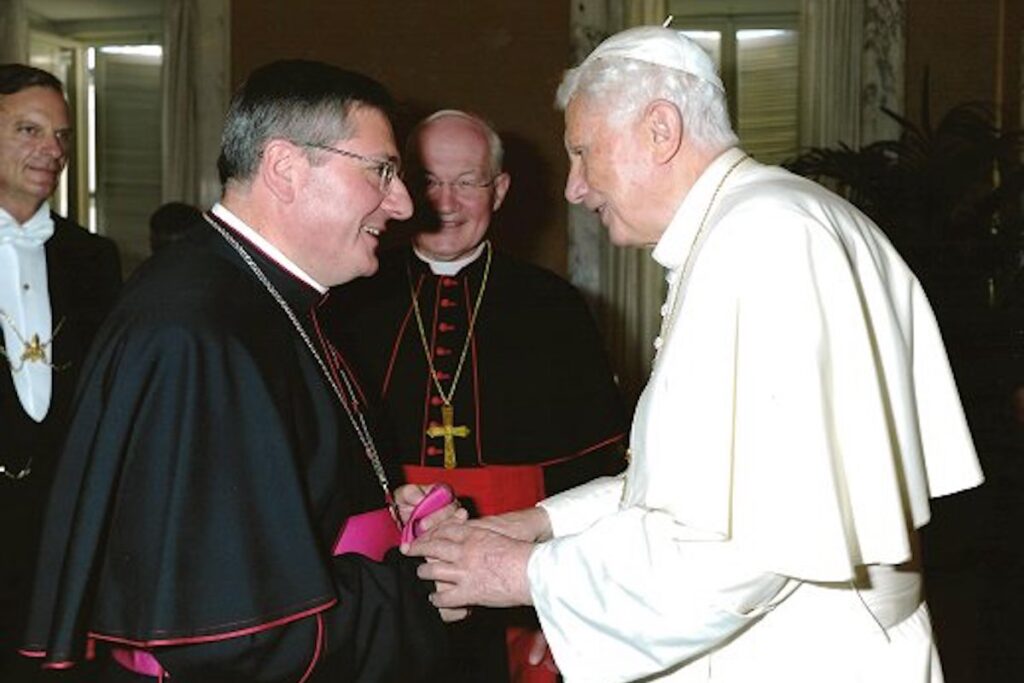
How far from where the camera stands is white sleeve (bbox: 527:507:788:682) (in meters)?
2.01

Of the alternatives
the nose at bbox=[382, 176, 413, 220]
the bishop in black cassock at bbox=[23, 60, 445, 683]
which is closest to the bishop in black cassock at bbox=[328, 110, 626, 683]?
the nose at bbox=[382, 176, 413, 220]

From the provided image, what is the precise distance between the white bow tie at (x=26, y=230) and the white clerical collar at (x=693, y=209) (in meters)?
2.29

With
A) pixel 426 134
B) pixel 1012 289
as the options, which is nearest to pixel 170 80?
pixel 426 134

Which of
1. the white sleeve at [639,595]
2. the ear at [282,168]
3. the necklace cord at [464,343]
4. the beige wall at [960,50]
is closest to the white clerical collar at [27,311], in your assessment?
the necklace cord at [464,343]

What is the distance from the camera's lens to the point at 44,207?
4.14 m

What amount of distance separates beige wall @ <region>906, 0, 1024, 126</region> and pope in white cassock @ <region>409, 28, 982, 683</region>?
3.80 meters

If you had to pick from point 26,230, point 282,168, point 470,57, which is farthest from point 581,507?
point 470,57

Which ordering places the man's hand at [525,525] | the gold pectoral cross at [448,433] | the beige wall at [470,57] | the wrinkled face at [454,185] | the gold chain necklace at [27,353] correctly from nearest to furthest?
the man's hand at [525,525] < the gold chain necklace at [27,353] < the gold pectoral cross at [448,433] < the wrinkled face at [454,185] < the beige wall at [470,57]

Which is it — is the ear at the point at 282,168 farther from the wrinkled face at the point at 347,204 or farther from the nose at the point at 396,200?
the nose at the point at 396,200

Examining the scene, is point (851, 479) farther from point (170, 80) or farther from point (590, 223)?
point (170, 80)

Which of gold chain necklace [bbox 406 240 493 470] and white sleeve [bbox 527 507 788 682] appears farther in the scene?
gold chain necklace [bbox 406 240 493 470]

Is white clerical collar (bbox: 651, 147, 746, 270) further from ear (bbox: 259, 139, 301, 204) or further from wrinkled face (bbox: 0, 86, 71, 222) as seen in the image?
wrinkled face (bbox: 0, 86, 71, 222)

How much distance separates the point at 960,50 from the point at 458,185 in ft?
9.64

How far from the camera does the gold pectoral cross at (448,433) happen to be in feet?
12.8
